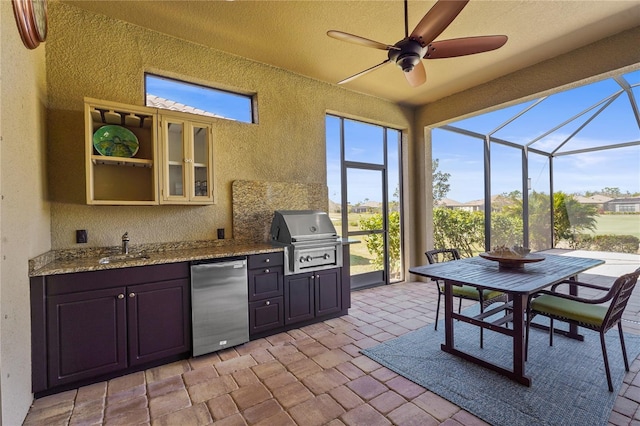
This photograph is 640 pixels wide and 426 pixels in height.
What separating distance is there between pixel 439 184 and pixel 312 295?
3.60 meters

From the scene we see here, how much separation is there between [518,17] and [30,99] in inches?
158

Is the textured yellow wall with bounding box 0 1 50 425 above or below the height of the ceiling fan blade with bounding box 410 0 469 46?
below

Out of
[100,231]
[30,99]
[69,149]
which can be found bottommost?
[100,231]

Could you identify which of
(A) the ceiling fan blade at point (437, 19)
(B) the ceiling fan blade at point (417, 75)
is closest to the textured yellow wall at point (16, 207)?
(A) the ceiling fan blade at point (437, 19)

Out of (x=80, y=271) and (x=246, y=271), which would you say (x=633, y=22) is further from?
(x=80, y=271)

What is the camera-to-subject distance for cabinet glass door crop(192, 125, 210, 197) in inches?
111

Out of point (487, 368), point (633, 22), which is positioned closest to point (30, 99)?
point (487, 368)

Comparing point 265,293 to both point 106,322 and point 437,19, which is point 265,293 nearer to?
point 106,322

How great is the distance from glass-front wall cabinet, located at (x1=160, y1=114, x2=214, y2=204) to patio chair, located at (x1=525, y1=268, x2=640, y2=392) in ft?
10.00

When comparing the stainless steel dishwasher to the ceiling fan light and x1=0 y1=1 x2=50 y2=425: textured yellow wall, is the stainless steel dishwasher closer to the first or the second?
x1=0 y1=1 x2=50 y2=425: textured yellow wall

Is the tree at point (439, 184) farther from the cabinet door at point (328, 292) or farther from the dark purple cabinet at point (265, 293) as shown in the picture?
the dark purple cabinet at point (265, 293)

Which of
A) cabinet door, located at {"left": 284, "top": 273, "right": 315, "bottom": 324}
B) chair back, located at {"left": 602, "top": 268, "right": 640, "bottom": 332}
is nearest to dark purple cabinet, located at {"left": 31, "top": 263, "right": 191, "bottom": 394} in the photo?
cabinet door, located at {"left": 284, "top": 273, "right": 315, "bottom": 324}

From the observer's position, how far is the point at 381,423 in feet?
5.53

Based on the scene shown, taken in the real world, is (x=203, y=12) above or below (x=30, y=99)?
above
